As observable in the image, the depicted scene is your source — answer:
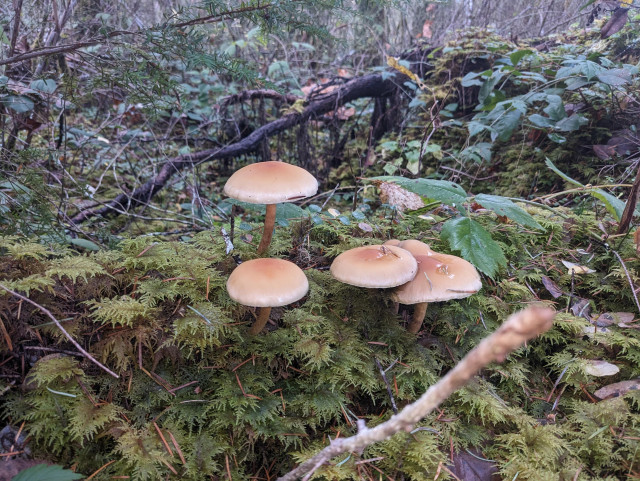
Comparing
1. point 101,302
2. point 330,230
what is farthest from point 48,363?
point 330,230

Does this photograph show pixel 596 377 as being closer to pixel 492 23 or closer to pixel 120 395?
pixel 120 395

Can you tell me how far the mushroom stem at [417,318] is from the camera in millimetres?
1899

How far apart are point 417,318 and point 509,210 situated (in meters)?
0.75

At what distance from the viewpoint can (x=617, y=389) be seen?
1.76 metres

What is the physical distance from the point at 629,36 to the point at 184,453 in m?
5.94

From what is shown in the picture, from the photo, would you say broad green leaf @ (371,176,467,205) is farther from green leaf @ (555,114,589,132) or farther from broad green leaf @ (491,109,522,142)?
green leaf @ (555,114,589,132)

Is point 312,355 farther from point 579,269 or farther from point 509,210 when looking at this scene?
point 579,269

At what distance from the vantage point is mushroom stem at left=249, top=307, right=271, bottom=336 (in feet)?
5.57

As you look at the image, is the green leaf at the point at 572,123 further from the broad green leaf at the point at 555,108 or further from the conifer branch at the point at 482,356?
the conifer branch at the point at 482,356

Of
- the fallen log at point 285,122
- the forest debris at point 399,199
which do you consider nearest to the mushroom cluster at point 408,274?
the forest debris at point 399,199

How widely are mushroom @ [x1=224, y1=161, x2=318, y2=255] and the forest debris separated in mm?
1385

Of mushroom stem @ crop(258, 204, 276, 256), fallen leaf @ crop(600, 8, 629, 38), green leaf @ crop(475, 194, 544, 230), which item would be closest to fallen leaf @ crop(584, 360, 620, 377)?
green leaf @ crop(475, 194, 544, 230)

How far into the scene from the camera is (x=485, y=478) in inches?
62.0

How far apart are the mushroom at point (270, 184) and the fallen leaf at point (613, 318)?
1.76m
